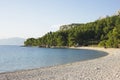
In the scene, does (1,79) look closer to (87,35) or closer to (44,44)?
(87,35)

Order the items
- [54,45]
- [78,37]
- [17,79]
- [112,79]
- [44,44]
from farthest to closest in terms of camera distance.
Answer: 1. [44,44]
2. [54,45]
3. [78,37]
4. [17,79]
5. [112,79]

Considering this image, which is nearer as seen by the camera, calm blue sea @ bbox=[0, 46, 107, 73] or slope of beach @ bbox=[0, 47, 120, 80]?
slope of beach @ bbox=[0, 47, 120, 80]

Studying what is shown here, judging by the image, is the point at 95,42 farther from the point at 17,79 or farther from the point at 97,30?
the point at 17,79

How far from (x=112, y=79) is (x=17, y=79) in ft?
27.7

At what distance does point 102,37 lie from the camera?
145125 millimetres

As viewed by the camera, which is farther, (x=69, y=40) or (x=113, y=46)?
(x=69, y=40)

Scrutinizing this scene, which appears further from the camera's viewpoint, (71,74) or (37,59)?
(37,59)

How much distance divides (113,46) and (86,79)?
8977 centimetres

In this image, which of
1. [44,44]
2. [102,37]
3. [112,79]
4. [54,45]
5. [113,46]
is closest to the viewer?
[112,79]

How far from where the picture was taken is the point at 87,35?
521ft

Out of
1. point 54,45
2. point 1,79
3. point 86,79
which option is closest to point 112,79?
point 86,79

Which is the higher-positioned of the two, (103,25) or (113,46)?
(103,25)

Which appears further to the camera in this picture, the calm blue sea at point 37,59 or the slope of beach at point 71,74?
the calm blue sea at point 37,59

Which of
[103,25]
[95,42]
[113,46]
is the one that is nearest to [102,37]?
[95,42]
